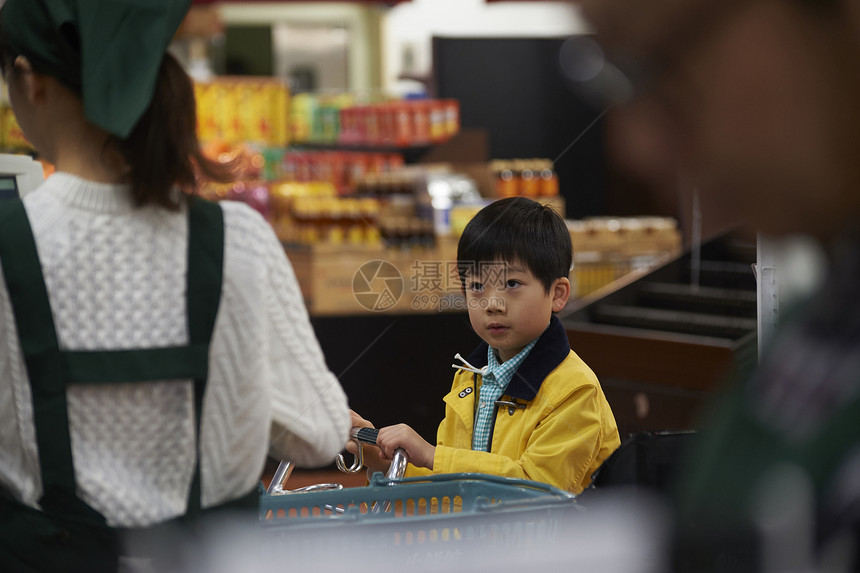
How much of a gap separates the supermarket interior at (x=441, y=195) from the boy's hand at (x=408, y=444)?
15 millimetres

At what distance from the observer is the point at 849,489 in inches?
14.9

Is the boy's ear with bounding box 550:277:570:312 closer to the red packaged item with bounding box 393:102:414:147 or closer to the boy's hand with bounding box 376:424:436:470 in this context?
the boy's hand with bounding box 376:424:436:470

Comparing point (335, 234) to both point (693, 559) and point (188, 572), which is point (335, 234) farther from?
point (693, 559)

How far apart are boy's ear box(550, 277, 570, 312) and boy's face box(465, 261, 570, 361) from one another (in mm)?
27

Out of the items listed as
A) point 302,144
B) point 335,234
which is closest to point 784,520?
point 335,234

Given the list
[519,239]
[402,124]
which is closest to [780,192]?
[519,239]

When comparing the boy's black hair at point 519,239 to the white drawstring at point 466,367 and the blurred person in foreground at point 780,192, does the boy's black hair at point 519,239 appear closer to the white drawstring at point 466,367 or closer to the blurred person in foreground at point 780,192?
the white drawstring at point 466,367

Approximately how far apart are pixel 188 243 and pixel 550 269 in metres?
0.59

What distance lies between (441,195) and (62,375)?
3.30m

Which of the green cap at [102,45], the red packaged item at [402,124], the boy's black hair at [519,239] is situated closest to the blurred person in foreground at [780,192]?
the green cap at [102,45]

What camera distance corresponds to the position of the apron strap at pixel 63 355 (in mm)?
874

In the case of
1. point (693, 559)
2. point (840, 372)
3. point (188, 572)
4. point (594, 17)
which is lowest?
point (188, 572)

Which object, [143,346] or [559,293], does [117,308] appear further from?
[559,293]

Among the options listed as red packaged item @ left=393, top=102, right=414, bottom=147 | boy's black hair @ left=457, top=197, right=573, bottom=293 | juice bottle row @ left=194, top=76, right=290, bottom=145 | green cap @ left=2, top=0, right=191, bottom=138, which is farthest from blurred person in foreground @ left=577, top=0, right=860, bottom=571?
juice bottle row @ left=194, top=76, right=290, bottom=145
